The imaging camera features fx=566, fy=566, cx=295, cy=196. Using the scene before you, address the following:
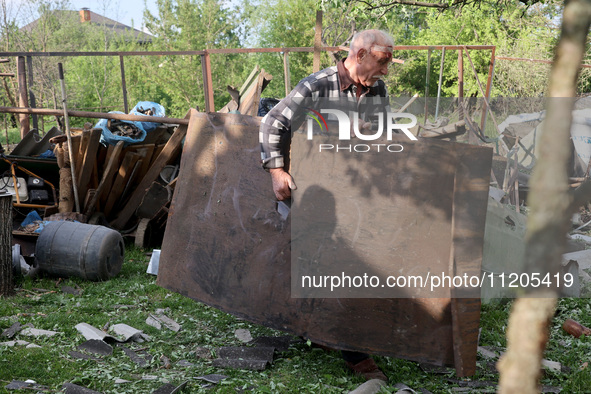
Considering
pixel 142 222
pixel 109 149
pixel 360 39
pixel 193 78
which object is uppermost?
pixel 193 78

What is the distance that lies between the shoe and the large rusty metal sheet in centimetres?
31

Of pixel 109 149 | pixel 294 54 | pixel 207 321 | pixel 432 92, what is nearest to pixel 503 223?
pixel 207 321

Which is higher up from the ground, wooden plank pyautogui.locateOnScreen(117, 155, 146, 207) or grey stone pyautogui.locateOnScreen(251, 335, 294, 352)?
wooden plank pyautogui.locateOnScreen(117, 155, 146, 207)

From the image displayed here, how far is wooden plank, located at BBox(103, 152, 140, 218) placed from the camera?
7.43 m

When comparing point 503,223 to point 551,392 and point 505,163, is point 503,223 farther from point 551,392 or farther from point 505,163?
point 505,163

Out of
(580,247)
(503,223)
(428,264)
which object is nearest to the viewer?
(428,264)

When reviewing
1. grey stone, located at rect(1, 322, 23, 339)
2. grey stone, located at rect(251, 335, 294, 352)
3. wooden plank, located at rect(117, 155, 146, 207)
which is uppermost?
wooden plank, located at rect(117, 155, 146, 207)

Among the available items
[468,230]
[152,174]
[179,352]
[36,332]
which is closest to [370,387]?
[468,230]

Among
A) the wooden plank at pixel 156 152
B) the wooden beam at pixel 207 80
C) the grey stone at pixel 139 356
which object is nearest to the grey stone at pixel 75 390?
the grey stone at pixel 139 356

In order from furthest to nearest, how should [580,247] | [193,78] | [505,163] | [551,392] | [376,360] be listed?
[193,78] < [505,163] < [580,247] < [376,360] < [551,392]

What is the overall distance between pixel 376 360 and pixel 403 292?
949 mm

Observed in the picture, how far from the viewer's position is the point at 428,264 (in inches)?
123

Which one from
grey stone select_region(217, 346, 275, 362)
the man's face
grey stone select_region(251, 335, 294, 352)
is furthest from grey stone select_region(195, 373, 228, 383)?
the man's face

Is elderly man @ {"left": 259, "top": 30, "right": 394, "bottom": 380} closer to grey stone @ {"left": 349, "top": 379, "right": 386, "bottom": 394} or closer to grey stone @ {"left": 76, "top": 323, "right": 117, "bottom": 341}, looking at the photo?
grey stone @ {"left": 349, "top": 379, "right": 386, "bottom": 394}
